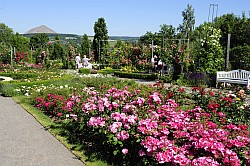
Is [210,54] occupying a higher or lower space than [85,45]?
lower

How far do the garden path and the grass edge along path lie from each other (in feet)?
0.22

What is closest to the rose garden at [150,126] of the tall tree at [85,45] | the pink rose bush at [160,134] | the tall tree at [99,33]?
the pink rose bush at [160,134]

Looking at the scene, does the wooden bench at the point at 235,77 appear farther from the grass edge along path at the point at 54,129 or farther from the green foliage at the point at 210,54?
the grass edge along path at the point at 54,129

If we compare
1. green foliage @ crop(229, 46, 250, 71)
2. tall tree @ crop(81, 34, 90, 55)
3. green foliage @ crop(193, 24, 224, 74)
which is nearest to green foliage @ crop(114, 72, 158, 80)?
green foliage @ crop(193, 24, 224, 74)

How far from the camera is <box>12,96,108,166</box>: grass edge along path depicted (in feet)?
13.3

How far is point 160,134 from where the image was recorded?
134 inches

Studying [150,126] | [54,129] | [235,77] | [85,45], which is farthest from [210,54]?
[85,45]

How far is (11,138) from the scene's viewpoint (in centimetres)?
525

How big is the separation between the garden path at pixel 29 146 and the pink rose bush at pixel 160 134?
0.56m

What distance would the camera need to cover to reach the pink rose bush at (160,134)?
115 inches

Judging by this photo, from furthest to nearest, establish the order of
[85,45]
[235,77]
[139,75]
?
[85,45], [139,75], [235,77]

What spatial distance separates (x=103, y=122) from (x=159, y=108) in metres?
0.86

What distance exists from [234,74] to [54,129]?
8.84 meters

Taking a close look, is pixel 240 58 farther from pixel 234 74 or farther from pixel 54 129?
pixel 54 129
